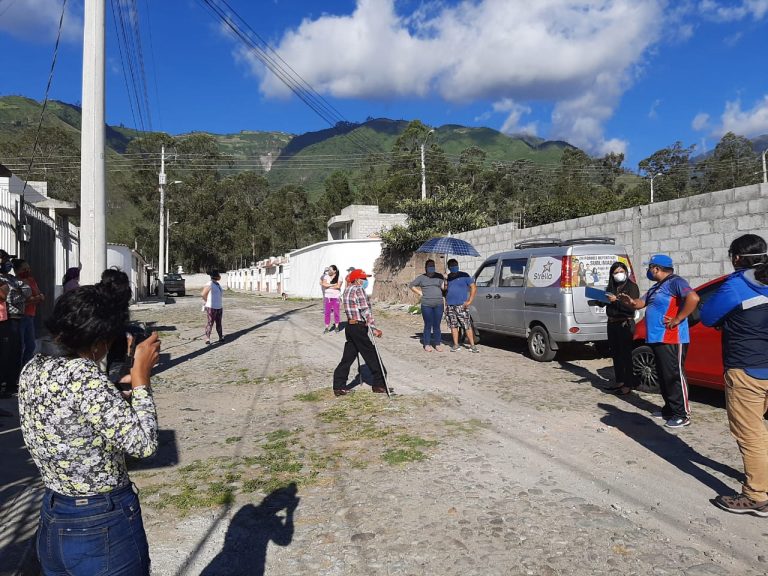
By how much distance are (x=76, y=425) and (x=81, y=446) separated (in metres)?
0.08

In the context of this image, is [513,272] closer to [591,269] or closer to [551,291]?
[551,291]

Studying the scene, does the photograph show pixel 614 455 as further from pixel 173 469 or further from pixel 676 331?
pixel 173 469

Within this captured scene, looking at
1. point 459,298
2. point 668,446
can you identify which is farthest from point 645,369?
point 459,298

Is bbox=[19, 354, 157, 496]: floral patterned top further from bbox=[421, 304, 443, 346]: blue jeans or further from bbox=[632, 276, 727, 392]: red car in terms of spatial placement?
bbox=[421, 304, 443, 346]: blue jeans

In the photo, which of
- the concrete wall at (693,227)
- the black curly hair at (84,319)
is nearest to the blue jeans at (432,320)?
the concrete wall at (693,227)

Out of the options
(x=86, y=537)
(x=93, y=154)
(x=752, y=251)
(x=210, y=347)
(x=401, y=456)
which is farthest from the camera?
(x=210, y=347)

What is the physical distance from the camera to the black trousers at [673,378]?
572 centimetres

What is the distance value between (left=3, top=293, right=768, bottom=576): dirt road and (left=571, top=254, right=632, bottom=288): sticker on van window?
66.8 inches

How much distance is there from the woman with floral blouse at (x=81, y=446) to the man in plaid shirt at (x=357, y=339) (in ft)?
17.8

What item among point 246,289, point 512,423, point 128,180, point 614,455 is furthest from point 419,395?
point 128,180

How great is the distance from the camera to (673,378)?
5754mm

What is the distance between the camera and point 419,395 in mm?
7441

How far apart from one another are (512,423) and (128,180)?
65619mm

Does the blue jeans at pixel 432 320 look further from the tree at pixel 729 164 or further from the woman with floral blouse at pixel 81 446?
the tree at pixel 729 164
